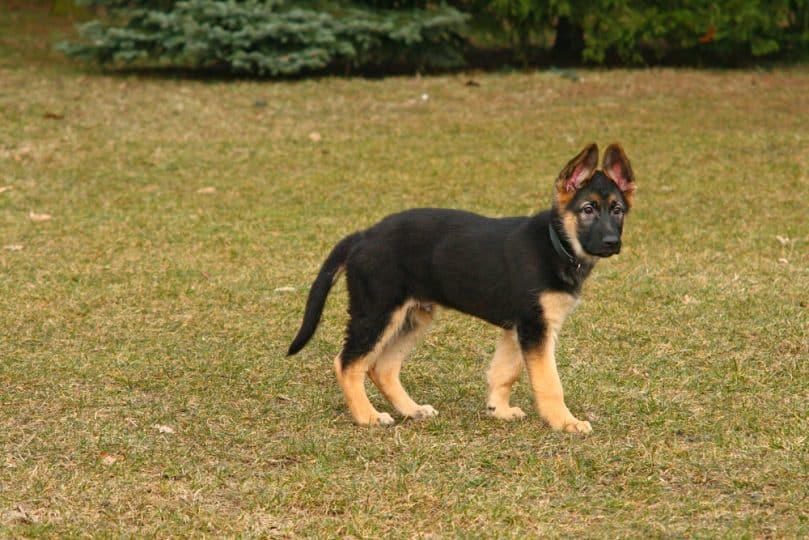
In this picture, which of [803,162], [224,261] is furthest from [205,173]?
[803,162]

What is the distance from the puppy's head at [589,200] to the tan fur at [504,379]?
2.16ft

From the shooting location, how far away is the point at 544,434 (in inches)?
238

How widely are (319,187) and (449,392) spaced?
6.10 metres

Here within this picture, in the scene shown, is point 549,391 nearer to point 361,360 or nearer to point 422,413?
point 422,413

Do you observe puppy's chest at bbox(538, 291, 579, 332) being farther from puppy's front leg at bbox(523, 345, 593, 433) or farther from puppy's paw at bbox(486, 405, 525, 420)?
puppy's paw at bbox(486, 405, 525, 420)

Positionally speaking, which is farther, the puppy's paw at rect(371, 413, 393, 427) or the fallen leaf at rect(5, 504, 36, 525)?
the puppy's paw at rect(371, 413, 393, 427)

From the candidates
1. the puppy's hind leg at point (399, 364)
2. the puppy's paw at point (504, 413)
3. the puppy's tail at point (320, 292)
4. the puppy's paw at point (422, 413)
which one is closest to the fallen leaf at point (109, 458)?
the puppy's tail at point (320, 292)

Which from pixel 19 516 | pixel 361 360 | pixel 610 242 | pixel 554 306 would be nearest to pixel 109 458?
pixel 19 516

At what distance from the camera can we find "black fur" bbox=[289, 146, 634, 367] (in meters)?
5.95

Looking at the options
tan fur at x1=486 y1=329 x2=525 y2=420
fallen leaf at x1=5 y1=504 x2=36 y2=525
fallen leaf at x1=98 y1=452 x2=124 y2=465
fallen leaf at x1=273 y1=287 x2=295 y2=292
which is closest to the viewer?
fallen leaf at x1=5 y1=504 x2=36 y2=525

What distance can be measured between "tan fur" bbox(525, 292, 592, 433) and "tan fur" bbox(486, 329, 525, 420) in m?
0.29

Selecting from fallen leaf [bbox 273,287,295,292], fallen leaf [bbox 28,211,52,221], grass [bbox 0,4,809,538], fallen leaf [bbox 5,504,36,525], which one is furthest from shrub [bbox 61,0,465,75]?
fallen leaf [bbox 5,504,36,525]

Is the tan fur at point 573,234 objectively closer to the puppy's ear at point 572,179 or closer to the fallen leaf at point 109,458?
the puppy's ear at point 572,179

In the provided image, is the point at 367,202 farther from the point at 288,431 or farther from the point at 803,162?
the point at 288,431
